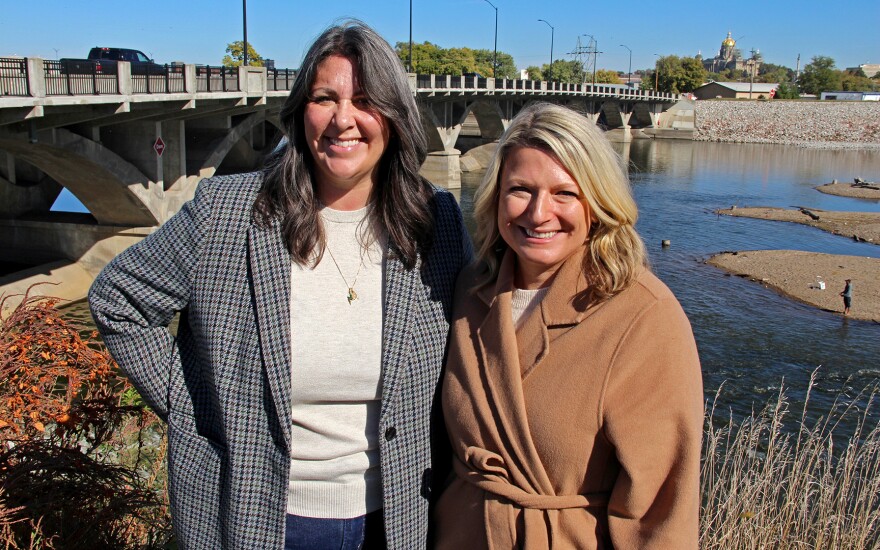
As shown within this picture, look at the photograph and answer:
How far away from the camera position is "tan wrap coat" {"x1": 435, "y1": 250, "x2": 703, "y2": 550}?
1.87 metres

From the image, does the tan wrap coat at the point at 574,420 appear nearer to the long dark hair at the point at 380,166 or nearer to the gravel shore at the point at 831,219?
the long dark hair at the point at 380,166

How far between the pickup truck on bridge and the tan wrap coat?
12823 millimetres

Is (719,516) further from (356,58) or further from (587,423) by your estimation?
(356,58)

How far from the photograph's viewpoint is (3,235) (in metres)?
19.1

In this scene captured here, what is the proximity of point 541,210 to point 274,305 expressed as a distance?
730 millimetres

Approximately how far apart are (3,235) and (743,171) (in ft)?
133

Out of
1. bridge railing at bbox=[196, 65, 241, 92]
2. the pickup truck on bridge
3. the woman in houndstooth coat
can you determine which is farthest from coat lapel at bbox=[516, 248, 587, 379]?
bridge railing at bbox=[196, 65, 241, 92]

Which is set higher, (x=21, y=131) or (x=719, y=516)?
(x=21, y=131)

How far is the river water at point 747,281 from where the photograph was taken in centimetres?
1334

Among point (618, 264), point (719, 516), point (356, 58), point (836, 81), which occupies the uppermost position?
point (836, 81)

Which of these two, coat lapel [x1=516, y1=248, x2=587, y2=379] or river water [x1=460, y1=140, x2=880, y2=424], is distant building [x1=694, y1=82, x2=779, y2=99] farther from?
coat lapel [x1=516, y1=248, x2=587, y2=379]

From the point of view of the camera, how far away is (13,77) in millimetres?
11727

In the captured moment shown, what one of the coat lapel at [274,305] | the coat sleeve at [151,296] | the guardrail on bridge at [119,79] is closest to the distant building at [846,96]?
the guardrail on bridge at [119,79]

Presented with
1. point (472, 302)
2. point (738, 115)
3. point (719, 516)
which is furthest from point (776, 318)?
point (738, 115)
